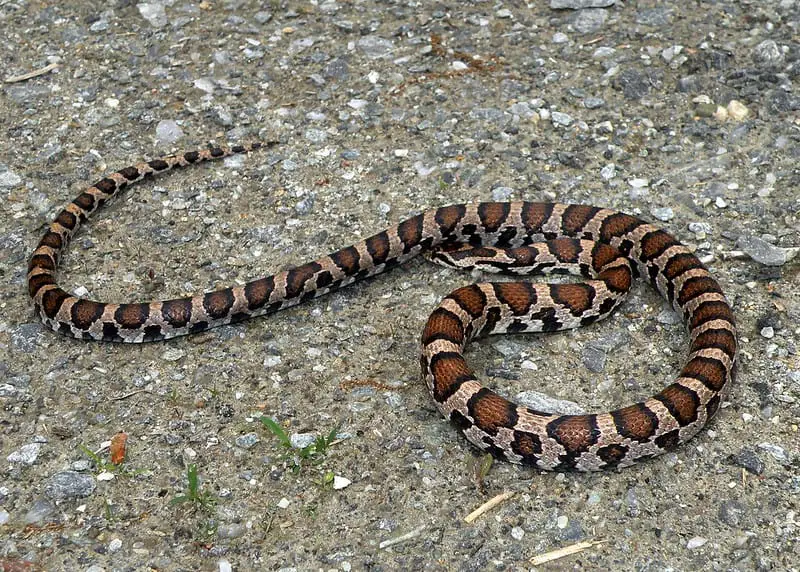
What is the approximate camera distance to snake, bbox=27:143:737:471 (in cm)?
823

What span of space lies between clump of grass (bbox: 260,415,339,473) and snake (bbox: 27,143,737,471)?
1.21 meters

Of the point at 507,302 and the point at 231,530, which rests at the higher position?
the point at 507,302

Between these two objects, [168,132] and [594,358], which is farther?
[168,132]

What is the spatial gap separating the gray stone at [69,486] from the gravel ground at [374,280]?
26mm

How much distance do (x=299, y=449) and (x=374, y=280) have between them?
280 cm

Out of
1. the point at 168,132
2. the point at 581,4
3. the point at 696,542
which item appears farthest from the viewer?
the point at 581,4

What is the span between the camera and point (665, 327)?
977 centimetres

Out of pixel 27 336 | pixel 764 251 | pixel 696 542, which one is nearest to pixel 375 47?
pixel 764 251

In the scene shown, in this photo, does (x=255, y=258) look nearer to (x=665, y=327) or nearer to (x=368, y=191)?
(x=368, y=191)

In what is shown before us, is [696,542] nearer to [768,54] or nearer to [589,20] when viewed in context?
[768,54]

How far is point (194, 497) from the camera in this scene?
7801 millimetres

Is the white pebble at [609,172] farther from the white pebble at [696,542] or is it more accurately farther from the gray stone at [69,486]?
the gray stone at [69,486]

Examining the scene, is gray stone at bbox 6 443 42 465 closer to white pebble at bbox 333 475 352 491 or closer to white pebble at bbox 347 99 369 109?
white pebble at bbox 333 475 352 491

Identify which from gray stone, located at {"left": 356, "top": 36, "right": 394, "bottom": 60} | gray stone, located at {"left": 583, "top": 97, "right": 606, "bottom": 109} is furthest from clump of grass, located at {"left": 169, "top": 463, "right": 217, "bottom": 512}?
gray stone, located at {"left": 356, "top": 36, "right": 394, "bottom": 60}
